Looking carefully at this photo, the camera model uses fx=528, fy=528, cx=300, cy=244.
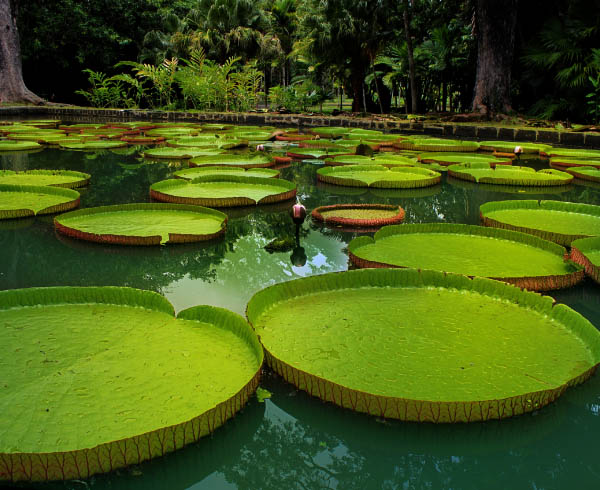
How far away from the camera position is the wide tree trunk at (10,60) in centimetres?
1358

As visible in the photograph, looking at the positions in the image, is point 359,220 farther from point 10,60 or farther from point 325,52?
point 10,60

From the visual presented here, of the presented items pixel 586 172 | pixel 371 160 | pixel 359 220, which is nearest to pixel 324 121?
pixel 371 160

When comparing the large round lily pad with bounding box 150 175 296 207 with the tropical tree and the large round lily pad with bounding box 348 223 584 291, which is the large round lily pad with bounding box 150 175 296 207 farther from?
the tropical tree

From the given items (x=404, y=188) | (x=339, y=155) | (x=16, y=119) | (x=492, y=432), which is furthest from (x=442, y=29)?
(x=492, y=432)

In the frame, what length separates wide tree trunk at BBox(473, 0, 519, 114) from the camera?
9.16 metres

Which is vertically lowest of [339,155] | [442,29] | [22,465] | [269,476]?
[269,476]

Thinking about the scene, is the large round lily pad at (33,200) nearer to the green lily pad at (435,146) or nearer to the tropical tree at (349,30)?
the green lily pad at (435,146)

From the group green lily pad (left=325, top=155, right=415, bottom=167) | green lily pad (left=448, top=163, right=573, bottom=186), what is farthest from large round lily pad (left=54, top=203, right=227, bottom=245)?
green lily pad (left=448, top=163, right=573, bottom=186)

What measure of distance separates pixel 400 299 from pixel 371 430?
0.73 meters

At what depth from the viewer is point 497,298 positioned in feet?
6.60

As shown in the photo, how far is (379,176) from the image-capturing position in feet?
15.8

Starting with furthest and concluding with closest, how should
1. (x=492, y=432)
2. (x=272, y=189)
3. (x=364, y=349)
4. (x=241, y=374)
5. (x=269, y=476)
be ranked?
(x=272, y=189) < (x=364, y=349) < (x=241, y=374) < (x=492, y=432) < (x=269, y=476)

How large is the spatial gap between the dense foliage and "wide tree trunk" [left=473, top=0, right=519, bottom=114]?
0.80ft

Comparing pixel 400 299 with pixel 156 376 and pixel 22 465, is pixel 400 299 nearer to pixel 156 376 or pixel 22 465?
pixel 156 376
